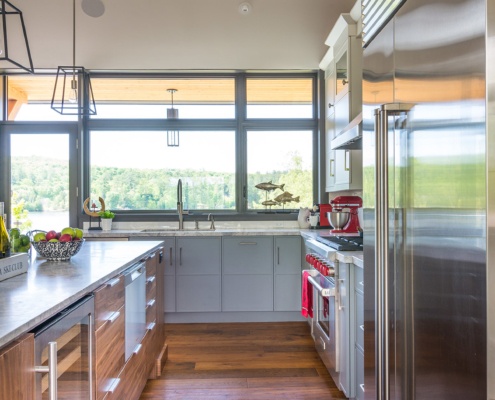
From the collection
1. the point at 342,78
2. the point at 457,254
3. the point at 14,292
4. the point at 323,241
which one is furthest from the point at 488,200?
the point at 342,78

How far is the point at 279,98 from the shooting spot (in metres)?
4.56

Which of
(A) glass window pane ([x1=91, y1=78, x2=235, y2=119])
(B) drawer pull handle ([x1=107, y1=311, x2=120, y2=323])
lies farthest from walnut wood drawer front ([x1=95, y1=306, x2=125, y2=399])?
(A) glass window pane ([x1=91, y1=78, x2=235, y2=119])

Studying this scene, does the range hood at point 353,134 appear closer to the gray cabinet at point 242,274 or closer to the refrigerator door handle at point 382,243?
the refrigerator door handle at point 382,243

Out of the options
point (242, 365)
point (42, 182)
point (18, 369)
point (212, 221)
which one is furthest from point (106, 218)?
point (18, 369)

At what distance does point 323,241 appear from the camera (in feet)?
9.44

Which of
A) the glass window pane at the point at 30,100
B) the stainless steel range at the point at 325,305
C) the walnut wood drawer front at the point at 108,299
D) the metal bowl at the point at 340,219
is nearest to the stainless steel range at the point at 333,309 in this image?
the stainless steel range at the point at 325,305

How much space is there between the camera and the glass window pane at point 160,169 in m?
4.51

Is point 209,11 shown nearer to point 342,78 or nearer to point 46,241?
point 342,78

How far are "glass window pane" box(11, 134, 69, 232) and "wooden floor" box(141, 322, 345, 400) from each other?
1865mm

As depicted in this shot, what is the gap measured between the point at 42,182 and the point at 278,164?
264cm

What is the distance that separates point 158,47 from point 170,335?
2.92 m

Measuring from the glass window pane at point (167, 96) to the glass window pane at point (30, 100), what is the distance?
1.73 feet

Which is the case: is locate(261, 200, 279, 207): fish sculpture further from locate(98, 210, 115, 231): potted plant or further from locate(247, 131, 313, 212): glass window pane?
locate(98, 210, 115, 231): potted plant

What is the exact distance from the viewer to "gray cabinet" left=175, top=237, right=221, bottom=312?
3.87m
